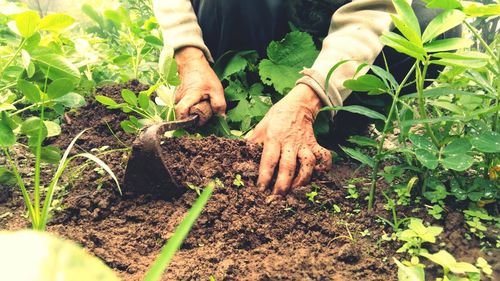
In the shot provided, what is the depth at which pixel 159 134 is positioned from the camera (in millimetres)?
1457

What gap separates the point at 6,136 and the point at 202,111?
2.26 ft

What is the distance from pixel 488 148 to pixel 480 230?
8.2 inches

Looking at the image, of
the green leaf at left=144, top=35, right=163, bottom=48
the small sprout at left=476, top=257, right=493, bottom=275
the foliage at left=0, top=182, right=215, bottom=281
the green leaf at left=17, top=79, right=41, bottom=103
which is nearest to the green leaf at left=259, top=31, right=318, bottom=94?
the green leaf at left=144, top=35, right=163, bottom=48

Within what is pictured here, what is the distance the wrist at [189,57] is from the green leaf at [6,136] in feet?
2.70

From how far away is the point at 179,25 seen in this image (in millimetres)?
2068

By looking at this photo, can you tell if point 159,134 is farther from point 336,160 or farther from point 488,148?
point 488,148

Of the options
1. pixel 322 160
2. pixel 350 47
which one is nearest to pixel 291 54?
pixel 350 47

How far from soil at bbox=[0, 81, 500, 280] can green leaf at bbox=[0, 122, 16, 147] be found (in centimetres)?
23

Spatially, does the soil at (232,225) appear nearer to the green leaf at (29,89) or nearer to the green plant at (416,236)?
the green plant at (416,236)

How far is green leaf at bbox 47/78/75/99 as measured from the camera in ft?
4.43

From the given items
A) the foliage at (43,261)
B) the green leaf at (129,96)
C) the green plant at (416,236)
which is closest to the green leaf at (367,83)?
the green plant at (416,236)

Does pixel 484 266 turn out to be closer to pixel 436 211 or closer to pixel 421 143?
pixel 436 211

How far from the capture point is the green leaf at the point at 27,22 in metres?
1.30

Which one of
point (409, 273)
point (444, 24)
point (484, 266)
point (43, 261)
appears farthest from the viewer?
point (444, 24)
